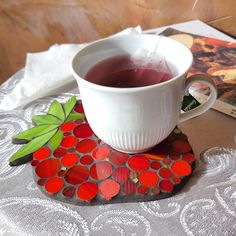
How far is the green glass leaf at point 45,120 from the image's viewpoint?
1.52ft

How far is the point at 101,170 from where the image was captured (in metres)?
0.38

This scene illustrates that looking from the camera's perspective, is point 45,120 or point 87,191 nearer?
point 87,191

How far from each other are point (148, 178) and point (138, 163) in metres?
0.02

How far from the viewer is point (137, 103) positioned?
13.0 inches

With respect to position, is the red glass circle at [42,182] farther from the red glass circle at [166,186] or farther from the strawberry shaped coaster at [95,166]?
the red glass circle at [166,186]

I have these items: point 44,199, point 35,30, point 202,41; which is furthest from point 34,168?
point 35,30

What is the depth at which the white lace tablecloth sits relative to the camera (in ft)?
1.08

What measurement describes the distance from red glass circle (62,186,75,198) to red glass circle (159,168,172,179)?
98 millimetres

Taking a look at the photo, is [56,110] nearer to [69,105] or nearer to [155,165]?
[69,105]

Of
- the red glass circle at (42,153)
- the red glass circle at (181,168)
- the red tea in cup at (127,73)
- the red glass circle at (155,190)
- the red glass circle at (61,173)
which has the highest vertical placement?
the red tea in cup at (127,73)

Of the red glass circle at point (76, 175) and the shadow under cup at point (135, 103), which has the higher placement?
the shadow under cup at point (135, 103)

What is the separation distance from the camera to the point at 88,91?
34cm

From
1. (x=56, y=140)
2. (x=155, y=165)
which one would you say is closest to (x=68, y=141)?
(x=56, y=140)

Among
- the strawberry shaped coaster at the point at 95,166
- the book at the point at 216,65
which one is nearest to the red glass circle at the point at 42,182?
the strawberry shaped coaster at the point at 95,166
